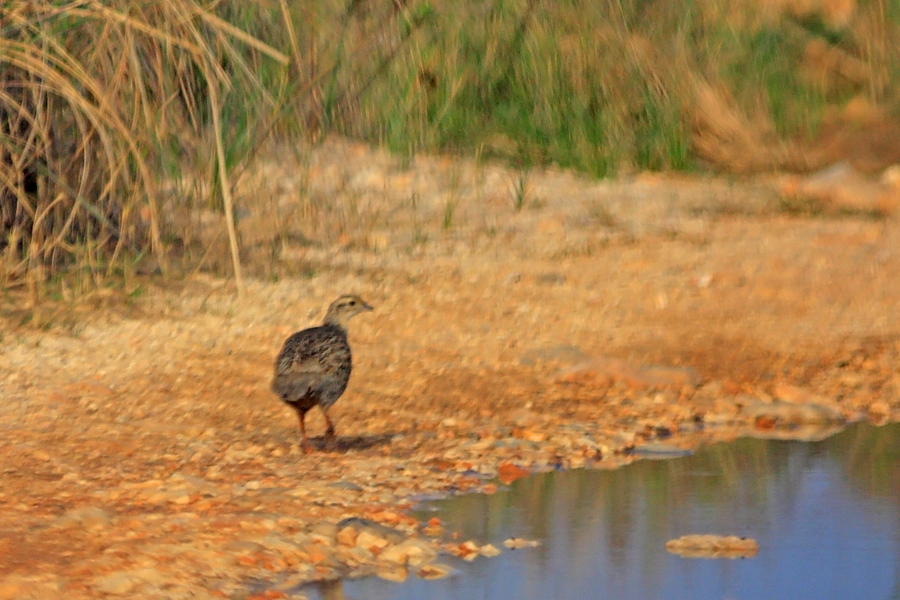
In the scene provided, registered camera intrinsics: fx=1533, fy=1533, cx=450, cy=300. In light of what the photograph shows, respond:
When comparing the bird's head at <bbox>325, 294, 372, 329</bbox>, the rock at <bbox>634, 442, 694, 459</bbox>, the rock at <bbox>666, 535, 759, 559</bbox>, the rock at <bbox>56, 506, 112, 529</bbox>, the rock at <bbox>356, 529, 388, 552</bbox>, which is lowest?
the rock at <bbox>666, 535, 759, 559</bbox>

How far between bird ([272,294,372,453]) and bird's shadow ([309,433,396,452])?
29mm

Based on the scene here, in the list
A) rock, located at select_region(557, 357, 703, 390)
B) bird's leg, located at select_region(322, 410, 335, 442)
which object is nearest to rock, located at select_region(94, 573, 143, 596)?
bird's leg, located at select_region(322, 410, 335, 442)

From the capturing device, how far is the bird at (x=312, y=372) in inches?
211

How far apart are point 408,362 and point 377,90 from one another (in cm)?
375

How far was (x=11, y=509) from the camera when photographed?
453 centimetres

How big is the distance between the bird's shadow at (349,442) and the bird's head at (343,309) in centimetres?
79

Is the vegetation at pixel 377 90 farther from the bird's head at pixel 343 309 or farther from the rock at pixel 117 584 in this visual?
the rock at pixel 117 584

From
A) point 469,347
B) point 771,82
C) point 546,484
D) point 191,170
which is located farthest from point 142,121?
point 771,82

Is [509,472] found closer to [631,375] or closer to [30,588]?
[631,375]

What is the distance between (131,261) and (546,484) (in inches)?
125

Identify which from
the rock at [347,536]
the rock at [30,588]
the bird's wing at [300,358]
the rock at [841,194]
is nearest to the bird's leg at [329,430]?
the bird's wing at [300,358]

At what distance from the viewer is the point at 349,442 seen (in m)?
5.48

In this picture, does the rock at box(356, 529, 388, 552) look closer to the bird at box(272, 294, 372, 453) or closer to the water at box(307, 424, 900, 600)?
the water at box(307, 424, 900, 600)

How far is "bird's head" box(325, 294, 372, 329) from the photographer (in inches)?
247
